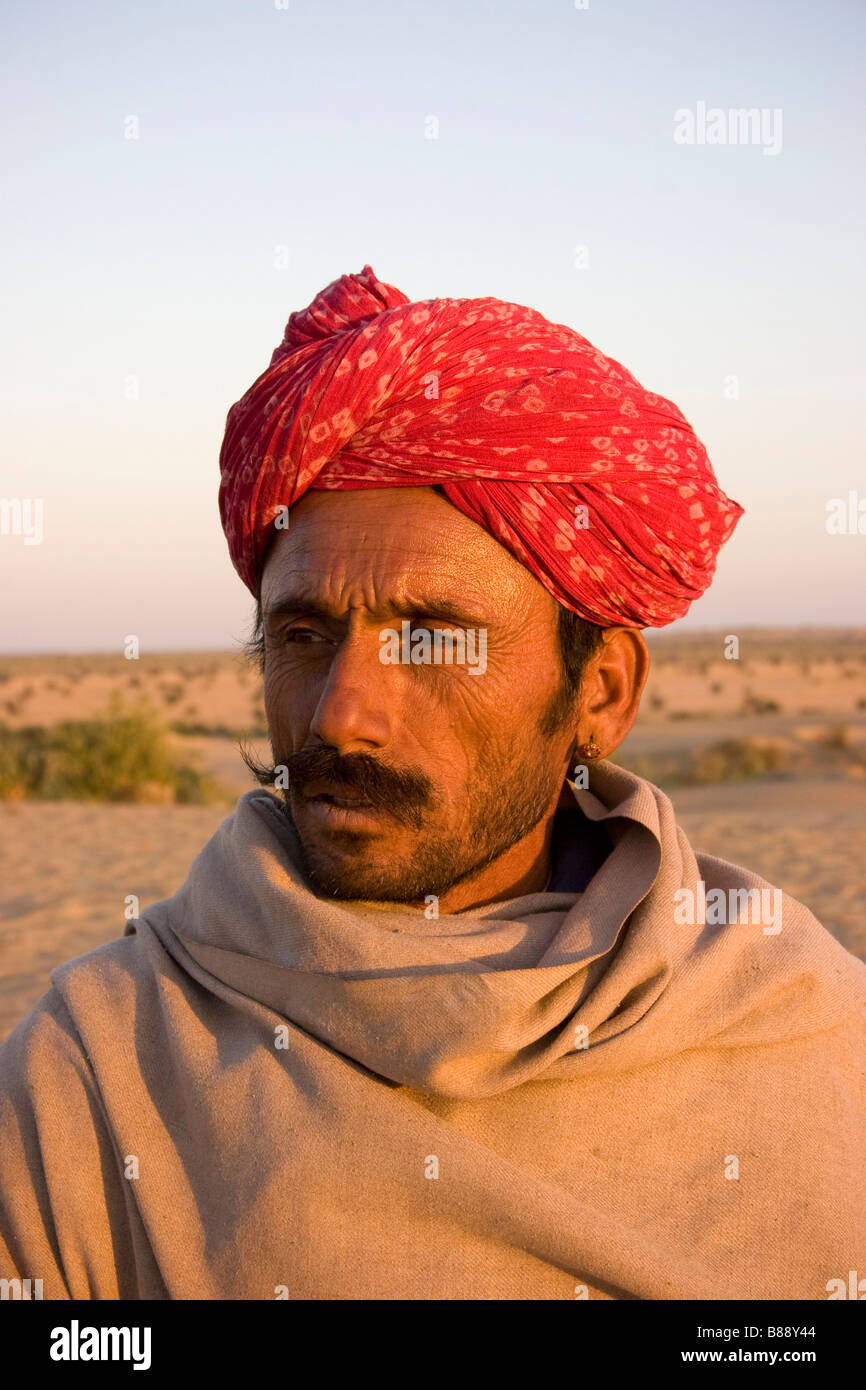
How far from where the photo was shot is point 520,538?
2531 mm

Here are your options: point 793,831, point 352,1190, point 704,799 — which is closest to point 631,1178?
point 352,1190

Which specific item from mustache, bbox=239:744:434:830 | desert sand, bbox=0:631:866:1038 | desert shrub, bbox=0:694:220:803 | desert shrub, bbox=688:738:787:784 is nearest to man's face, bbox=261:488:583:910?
mustache, bbox=239:744:434:830

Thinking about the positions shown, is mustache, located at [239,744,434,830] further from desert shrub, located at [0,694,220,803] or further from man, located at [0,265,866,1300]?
desert shrub, located at [0,694,220,803]

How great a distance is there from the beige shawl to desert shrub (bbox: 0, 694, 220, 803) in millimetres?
17510

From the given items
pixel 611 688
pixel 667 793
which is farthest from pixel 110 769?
pixel 611 688

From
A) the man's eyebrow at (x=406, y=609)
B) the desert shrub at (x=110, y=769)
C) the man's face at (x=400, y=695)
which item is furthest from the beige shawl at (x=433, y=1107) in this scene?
the desert shrub at (x=110, y=769)

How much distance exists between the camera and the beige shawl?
2.17 m

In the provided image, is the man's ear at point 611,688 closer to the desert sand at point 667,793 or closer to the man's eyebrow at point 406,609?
the man's eyebrow at point 406,609

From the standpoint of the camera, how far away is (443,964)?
2309 millimetres

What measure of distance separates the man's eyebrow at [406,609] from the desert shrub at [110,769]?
17490mm

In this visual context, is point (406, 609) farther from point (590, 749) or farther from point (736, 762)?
point (736, 762)

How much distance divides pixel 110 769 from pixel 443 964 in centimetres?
1827
